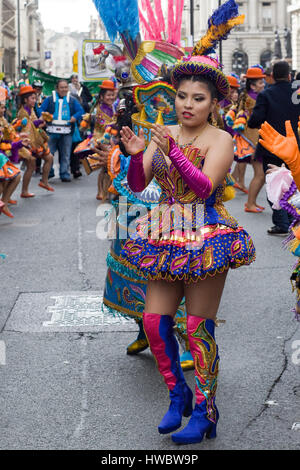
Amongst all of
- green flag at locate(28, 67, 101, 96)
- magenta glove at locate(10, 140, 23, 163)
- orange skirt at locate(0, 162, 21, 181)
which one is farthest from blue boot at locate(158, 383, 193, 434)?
green flag at locate(28, 67, 101, 96)

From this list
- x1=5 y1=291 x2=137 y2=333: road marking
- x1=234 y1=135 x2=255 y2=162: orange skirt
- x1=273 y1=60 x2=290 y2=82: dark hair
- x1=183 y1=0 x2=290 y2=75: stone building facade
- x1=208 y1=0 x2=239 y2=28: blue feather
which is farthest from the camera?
x1=183 y1=0 x2=290 y2=75: stone building facade

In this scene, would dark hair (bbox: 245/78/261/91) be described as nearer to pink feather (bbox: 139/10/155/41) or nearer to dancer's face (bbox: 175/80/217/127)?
pink feather (bbox: 139/10/155/41)

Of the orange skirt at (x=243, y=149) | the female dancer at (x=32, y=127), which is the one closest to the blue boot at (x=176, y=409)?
the orange skirt at (x=243, y=149)

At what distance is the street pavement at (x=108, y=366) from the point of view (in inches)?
153

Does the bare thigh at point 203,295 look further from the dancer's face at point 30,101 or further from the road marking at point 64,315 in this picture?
the dancer's face at point 30,101

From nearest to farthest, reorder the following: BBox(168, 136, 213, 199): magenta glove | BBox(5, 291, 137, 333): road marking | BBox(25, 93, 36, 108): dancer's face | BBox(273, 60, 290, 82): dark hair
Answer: BBox(168, 136, 213, 199): magenta glove → BBox(5, 291, 137, 333): road marking → BBox(273, 60, 290, 82): dark hair → BBox(25, 93, 36, 108): dancer's face

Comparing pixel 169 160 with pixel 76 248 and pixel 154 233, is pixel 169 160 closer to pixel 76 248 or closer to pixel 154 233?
pixel 154 233

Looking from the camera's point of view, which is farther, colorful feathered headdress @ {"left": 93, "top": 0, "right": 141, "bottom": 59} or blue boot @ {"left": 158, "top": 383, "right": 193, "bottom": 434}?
colorful feathered headdress @ {"left": 93, "top": 0, "right": 141, "bottom": 59}

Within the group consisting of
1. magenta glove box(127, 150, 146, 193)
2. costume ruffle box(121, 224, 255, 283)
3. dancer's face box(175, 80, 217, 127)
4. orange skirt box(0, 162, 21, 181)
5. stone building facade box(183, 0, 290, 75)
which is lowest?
costume ruffle box(121, 224, 255, 283)

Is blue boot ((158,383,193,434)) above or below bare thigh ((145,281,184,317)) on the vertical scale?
below

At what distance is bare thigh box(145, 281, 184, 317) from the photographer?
3822 mm

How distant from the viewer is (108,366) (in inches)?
195
